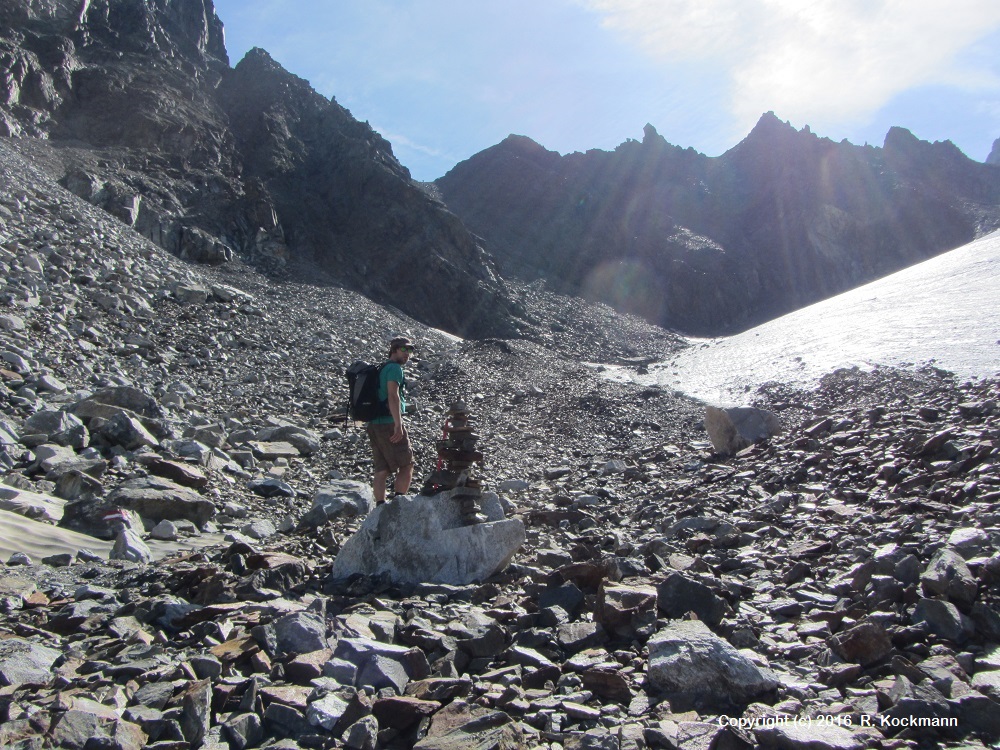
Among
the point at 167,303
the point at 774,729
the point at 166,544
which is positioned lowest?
the point at 774,729

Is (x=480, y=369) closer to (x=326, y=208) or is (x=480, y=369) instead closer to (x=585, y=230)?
(x=326, y=208)

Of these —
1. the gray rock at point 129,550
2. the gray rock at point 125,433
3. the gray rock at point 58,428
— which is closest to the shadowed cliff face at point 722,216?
the gray rock at point 125,433

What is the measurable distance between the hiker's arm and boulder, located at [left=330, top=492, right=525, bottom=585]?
0.62 m

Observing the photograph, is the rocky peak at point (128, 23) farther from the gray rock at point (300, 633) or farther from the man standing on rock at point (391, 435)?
the gray rock at point (300, 633)

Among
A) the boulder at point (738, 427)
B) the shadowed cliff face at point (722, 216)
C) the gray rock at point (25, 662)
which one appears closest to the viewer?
the gray rock at point (25, 662)

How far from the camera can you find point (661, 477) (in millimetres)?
11172

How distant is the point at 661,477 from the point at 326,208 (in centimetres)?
4127

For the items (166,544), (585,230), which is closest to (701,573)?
(166,544)

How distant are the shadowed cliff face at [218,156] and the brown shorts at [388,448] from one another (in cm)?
2768

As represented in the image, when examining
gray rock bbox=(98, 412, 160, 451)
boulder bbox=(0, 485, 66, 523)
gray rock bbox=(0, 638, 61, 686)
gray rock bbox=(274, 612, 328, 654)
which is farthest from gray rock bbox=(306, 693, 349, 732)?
gray rock bbox=(98, 412, 160, 451)

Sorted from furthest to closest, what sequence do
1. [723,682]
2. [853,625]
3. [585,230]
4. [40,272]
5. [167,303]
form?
[585,230] → [167,303] → [40,272] → [853,625] → [723,682]

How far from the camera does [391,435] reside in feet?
21.3

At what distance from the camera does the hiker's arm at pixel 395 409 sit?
20.5 ft

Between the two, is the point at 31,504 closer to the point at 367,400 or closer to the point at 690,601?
the point at 367,400
